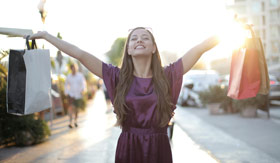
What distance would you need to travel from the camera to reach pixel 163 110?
8.09 ft

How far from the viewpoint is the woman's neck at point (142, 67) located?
264 centimetres

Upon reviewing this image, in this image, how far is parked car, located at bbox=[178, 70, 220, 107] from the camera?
596 inches

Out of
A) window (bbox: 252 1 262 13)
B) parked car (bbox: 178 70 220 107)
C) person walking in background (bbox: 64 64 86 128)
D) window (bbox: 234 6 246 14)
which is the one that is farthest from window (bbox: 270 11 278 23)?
person walking in background (bbox: 64 64 86 128)

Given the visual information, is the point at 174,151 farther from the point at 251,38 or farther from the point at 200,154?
the point at 251,38

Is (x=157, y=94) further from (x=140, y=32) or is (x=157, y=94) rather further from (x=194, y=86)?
(x=194, y=86)

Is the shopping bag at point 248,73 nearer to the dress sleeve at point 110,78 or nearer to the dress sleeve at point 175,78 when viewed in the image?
the dress sleeve at point 175,78

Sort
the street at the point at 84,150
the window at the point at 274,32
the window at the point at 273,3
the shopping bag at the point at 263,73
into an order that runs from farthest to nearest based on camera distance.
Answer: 1. the window at the point at 274,32
2. the window at the point at 273,3
3. the street at the point at 84,150
4. the shopping bag at the point at 263,73

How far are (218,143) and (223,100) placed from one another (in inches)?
209

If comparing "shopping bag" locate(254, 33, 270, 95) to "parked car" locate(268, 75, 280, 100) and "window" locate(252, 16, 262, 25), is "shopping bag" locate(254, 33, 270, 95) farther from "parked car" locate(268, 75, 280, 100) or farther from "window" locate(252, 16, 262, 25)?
"window" locate(252, 16, 262, 25)

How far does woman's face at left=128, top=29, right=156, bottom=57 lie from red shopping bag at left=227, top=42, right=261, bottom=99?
1001 mm

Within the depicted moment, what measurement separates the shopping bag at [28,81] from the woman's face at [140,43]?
1.02 m

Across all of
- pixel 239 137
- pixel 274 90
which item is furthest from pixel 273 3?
pixel 239 137

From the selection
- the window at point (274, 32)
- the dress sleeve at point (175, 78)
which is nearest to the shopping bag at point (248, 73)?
the dress sleeve at point (175, 78)

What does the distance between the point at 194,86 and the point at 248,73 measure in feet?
42.8
